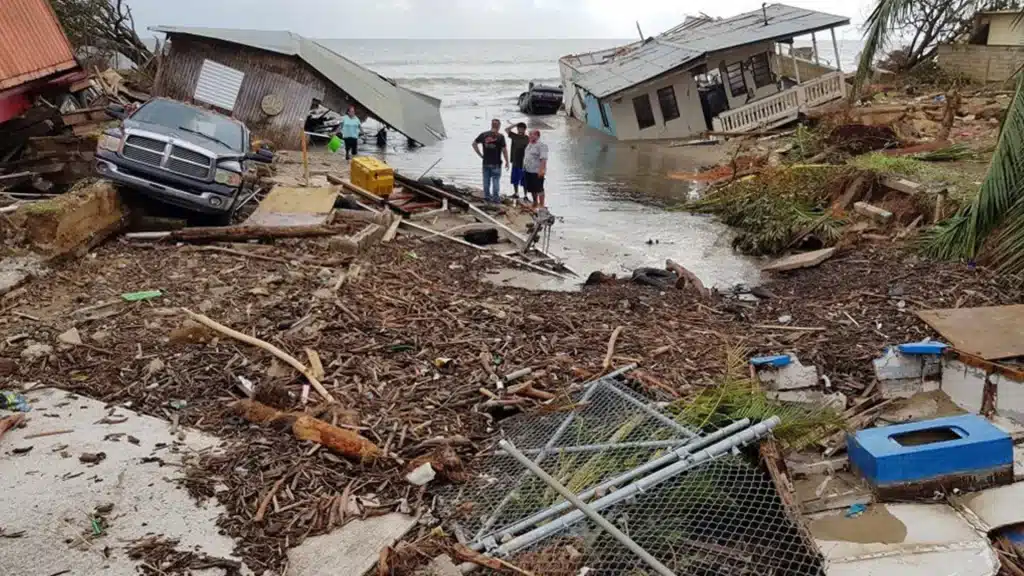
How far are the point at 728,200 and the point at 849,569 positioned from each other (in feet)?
45.2

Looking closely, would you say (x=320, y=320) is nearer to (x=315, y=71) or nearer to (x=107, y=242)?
(x=107, y=242)

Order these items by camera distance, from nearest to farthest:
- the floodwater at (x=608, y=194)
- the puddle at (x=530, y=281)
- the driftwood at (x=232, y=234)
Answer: the driftwood at (x=232, y=234) < the puddle at (x=530, y=281) < the floodwater at (x=608, y=194)

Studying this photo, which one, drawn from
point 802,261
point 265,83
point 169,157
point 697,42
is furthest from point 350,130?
point 697,42

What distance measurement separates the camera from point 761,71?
3194 cm

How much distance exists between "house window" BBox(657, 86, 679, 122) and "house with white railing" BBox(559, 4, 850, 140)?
0.13 ft

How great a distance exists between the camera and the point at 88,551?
4.38 m

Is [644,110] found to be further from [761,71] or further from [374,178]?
[374,178]

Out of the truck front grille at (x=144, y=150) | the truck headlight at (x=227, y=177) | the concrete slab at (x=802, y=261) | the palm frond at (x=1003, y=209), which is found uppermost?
the truck front grille at (x=144, y=150)

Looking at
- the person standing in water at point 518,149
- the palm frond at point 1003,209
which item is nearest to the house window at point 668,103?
the person standing in water at point 518,149

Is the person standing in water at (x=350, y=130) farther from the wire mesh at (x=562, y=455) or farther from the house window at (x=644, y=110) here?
the wire mesh at (x=562, y=455)

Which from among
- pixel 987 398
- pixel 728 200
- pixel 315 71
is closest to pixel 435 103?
pixel 315 71

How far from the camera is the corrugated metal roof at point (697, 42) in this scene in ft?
97.2

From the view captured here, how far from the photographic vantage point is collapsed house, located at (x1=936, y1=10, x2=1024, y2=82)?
2853cm

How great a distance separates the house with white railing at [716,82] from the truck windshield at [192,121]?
63.4 feet
